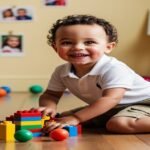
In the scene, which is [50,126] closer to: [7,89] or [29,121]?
[29,121]

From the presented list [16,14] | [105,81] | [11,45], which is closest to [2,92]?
[11,45]

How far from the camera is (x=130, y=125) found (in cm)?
123

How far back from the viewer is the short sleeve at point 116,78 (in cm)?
127

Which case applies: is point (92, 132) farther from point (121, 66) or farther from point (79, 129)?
point (121, 66)

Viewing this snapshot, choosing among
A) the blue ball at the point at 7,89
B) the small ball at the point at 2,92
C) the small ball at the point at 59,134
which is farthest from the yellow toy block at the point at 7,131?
the blue ball at the point at 7,89

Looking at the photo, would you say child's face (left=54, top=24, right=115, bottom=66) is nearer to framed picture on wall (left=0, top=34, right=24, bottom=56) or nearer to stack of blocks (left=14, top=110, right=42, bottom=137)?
stack of blocks (left=14, top=110, right=42, bottom=137)

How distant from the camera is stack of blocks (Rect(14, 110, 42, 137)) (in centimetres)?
114

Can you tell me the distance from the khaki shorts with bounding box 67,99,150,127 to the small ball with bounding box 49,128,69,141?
0.74 ft

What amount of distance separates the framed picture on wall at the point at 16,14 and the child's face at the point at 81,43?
149 cm

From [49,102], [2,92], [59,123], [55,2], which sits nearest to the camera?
[59,123]

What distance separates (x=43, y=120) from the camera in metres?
1.19

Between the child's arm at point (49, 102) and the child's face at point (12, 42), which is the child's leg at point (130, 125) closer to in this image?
the child's arm at point (49, 102)

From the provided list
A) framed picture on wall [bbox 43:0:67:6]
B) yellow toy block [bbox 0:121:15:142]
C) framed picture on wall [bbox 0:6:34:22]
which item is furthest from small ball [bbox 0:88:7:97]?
yellow toy block [bbox 0:121:15:142]

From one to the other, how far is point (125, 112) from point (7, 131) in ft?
1.22
